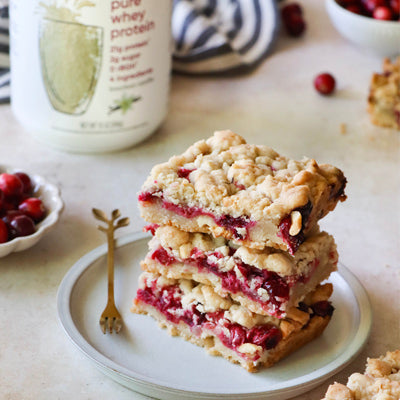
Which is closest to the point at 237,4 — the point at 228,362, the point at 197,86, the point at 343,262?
the point at 197,86

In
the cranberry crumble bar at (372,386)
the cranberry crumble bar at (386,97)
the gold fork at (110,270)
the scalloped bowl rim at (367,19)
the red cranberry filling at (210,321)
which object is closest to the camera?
the cranberry crumble bar at (372,386)

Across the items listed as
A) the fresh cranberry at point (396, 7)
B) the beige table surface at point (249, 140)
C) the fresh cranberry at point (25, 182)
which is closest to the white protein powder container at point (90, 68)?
the beige table surface at point (249, 140)

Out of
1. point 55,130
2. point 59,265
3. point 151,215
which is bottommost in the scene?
point 59,265

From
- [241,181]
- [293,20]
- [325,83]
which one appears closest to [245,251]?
[241,181]

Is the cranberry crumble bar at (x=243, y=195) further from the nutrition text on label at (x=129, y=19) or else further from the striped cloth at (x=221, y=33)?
the striped cloth at (x=221, y=33)

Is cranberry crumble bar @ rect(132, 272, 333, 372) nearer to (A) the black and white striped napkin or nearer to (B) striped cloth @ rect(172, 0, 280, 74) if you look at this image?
(A) the black and white striped napkin

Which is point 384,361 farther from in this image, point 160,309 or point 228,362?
point 160,309
